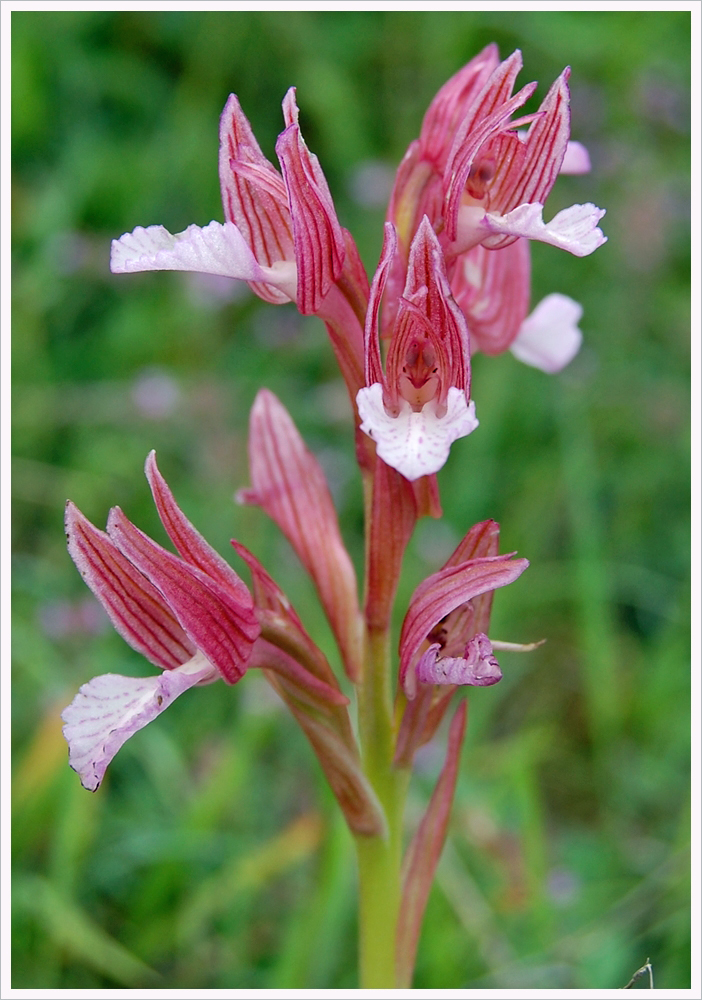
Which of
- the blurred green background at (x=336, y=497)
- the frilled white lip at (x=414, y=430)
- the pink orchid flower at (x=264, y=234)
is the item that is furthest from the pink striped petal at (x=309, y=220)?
the blurred green background at (x=336, y=497)

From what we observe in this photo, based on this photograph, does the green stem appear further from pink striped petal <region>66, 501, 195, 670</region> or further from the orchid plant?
pink striped petal <region>66, 501, 195, 670</region>

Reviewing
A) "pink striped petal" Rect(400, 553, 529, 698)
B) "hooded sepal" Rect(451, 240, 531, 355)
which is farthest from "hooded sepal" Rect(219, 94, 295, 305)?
"pink striped petal" Rect(400, 553, 529, 698)

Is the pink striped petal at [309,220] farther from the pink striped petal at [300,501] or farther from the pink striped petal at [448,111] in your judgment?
the pink striped petal at [300,501]

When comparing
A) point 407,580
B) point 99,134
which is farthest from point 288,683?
point 99,134

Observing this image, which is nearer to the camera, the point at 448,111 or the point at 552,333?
the point at 448,111

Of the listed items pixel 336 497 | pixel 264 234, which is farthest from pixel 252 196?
pixel 336 497

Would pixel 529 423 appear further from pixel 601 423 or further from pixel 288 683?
pixel 288 683

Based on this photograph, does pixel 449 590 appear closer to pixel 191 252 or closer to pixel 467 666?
pixel 467 666
